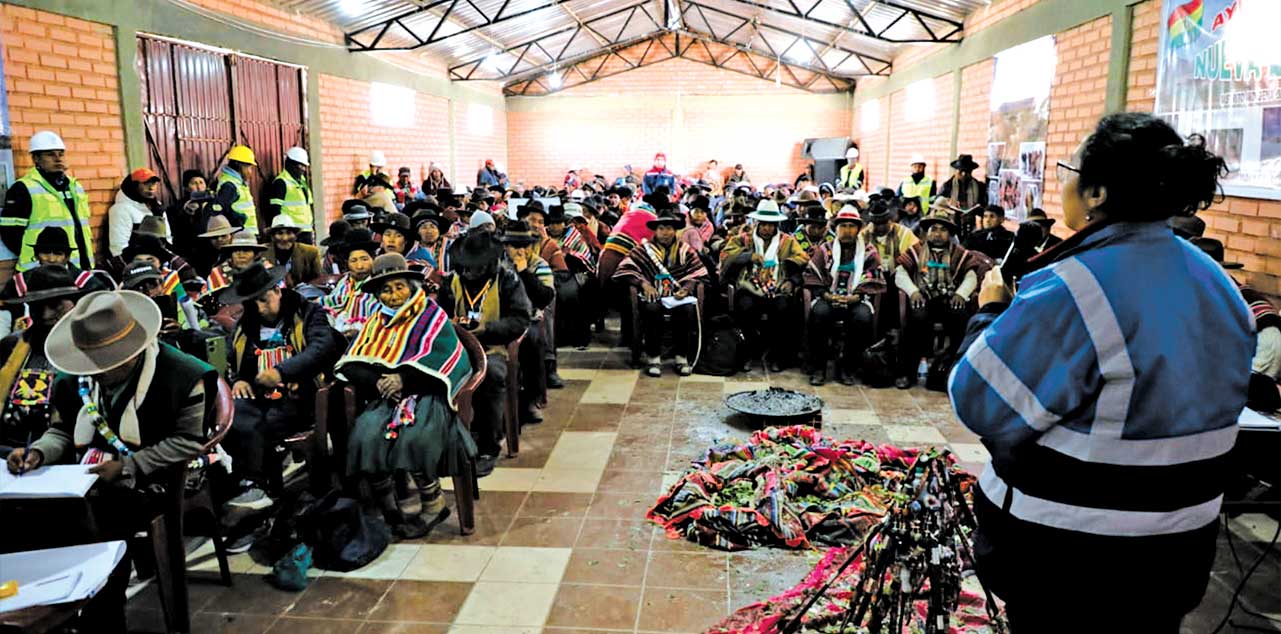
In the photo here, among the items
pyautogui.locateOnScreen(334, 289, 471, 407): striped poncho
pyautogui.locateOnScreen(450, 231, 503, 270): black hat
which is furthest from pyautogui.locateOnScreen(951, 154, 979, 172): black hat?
pyautogui.locateOnScreen(334, 289, 471, 407): striped poncho

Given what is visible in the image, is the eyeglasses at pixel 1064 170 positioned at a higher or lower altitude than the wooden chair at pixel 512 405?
higher

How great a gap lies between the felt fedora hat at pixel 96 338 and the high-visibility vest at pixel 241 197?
18.2 ft

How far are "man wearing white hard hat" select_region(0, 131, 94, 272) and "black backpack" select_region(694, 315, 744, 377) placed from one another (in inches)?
184

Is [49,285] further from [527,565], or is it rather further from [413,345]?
[527,565]

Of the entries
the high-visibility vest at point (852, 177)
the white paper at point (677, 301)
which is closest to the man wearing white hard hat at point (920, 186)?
the high-visibility vest at point (852, 177)

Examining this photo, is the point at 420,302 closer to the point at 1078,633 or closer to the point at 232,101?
the point at 1078,633

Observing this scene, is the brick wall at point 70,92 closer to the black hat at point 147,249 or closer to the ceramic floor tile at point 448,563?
the black hat at point 147,249

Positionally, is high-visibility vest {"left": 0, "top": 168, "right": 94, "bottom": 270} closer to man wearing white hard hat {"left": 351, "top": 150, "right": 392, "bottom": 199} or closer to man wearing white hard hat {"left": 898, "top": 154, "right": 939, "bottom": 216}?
man wearing white hard hat {"left": 351, "top": 150, "right": 392, "bottom": 199}

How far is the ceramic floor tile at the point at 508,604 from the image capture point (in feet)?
10.9

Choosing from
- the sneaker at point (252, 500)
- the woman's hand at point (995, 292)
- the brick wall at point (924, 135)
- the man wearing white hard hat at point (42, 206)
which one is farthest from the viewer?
the brick wall at point (924, 135)

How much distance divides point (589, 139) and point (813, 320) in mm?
15124

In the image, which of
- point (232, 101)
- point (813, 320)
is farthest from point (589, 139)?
point (813, 320)

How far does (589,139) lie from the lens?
836 inches

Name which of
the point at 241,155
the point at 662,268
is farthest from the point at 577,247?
the point at 241,155
